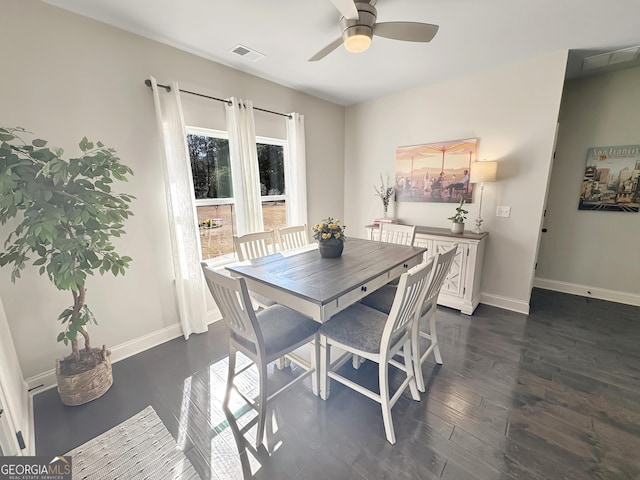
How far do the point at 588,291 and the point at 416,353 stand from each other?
3.21m

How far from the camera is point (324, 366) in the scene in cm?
183

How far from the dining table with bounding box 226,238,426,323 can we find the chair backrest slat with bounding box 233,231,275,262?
0.27m

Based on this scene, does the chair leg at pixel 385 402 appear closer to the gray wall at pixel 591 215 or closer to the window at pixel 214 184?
the window at pixel 214 184

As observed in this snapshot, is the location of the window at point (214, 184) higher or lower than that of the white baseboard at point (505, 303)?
higher

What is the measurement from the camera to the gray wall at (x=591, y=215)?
2.97m

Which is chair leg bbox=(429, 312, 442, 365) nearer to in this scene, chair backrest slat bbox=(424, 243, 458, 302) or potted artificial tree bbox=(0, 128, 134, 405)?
chair backrest slat bbox=(424, 243, 458, 302)

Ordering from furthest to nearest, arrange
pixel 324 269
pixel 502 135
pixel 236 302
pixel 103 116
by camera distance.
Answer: pixel 502 135 → pixel 103 116 → pixel 324 269 → pixel 236 302

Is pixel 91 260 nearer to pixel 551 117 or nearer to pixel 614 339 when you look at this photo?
pixel 551 117

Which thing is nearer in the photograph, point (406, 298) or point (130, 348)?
point (406, 298)

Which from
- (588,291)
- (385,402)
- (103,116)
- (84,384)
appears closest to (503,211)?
(588,291)

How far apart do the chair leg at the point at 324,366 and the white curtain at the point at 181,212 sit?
1.49m

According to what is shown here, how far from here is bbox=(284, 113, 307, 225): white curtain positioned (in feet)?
11.4

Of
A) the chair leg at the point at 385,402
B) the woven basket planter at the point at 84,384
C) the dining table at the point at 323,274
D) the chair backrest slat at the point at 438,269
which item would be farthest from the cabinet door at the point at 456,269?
the woven basket planter at the point at 84,384

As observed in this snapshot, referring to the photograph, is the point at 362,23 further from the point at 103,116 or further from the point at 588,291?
the point at 588,291
